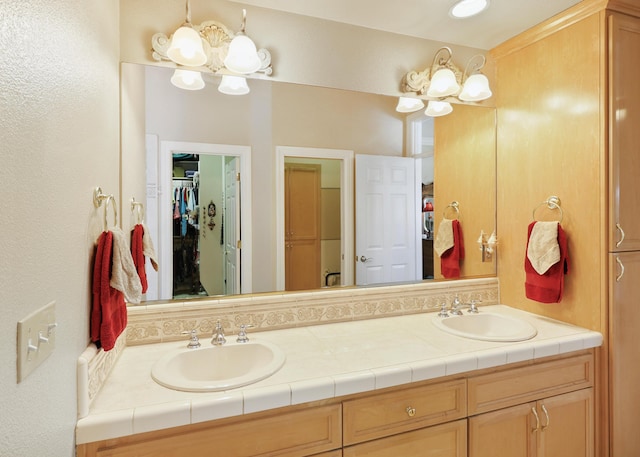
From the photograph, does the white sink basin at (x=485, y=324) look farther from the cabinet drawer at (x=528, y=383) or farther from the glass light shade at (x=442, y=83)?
the glass light shade at (x=442, y=83)

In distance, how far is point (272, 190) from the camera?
1.70 meters

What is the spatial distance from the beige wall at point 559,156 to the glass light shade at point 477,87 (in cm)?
17

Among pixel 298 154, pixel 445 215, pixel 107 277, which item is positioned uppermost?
pixel 298 154

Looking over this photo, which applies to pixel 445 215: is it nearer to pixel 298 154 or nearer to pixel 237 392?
pixel 298 154

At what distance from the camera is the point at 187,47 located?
142 centimetres

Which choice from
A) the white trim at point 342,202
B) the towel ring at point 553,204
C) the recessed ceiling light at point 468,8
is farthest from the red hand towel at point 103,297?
the towel ring at point 553,204

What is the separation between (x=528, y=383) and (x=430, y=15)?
5.71 feet

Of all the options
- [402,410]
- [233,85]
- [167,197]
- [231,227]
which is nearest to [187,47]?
[233,85]

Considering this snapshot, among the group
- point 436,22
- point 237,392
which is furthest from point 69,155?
point 436,22

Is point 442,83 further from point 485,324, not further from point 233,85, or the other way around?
point 485,324

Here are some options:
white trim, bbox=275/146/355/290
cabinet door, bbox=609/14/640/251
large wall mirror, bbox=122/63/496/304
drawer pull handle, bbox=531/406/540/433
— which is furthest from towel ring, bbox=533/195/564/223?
white trim, bbox=275/146/355/290

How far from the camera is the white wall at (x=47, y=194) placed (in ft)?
1.96

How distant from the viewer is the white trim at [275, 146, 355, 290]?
1.71m

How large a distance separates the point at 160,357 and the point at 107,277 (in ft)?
1.48
